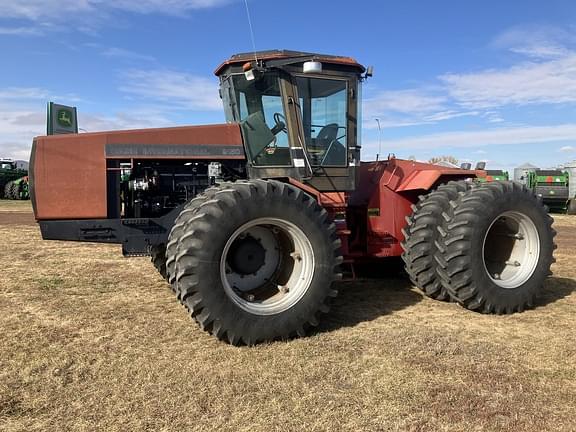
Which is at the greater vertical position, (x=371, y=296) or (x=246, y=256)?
(x=246, y=256)

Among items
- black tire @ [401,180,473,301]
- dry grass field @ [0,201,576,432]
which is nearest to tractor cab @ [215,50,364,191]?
black tire @ [401,180,473,301]

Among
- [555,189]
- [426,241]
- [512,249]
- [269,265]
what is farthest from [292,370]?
[555,189]

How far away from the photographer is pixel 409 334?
4.83 metres

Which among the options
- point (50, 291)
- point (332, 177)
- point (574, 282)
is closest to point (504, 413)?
point (332, 177)

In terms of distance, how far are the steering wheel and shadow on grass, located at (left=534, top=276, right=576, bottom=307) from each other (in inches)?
140

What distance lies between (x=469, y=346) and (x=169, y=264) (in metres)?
2.69

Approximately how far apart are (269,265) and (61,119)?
12.7ft

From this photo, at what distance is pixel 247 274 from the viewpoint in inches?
202

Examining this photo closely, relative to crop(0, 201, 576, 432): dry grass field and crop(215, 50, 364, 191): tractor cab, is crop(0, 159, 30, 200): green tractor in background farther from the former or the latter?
crop(215, 50, 364, 191): tractor cab

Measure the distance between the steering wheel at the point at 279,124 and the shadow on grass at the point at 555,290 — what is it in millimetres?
3560

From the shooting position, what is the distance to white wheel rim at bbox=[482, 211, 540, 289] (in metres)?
6.04

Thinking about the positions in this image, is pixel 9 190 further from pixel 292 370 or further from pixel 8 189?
pixel 292 370

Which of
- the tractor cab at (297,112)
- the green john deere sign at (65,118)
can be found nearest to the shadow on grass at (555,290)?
the tractor cab at (297,112)

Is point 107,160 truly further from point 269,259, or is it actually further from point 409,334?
point 409,334
